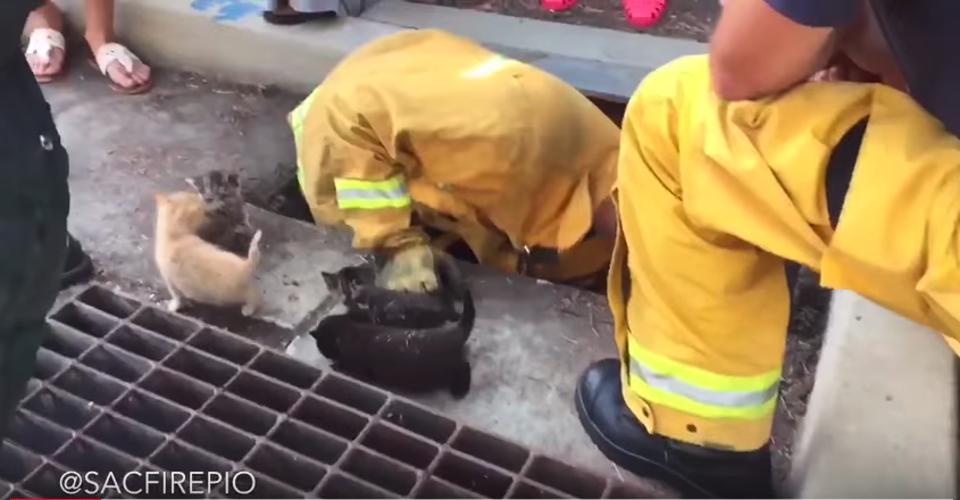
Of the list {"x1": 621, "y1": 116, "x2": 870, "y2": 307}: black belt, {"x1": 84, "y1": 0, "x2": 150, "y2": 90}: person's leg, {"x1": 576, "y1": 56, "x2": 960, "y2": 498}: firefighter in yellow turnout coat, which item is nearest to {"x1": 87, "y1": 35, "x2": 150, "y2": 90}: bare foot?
{"x1": 84, "y1": 0, "x2": 150, "y2": 90}: person's leg

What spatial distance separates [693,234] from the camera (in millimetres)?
1645

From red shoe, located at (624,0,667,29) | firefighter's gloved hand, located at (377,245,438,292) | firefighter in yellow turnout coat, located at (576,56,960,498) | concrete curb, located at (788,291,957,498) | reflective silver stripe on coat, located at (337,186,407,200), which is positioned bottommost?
firefighter's gloved hand, located at (377,245,438,292)

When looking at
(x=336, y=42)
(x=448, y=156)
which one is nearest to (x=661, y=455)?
(x=448, y=156)

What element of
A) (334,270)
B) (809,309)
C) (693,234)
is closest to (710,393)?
(693,234)

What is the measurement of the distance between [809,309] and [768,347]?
0.73 m

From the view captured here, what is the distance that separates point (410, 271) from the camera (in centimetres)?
229

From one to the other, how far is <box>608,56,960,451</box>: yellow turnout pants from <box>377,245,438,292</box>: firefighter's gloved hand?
52 centimetres

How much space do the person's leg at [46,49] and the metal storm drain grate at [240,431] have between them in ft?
4.15

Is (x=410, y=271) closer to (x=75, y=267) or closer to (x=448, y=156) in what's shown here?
(x=448, y=156)

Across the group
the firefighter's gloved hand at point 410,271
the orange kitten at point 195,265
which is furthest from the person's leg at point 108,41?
the firefighter's gloved hand at point 410,271

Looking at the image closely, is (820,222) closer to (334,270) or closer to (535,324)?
(535,324)

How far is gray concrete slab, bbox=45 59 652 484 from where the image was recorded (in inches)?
81.8

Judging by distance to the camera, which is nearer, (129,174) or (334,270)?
Result: (334,270)

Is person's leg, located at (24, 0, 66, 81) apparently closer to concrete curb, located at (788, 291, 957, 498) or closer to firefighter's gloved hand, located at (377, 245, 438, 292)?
firefighter's gloved hand, located at (377, 245, 438, 292)
